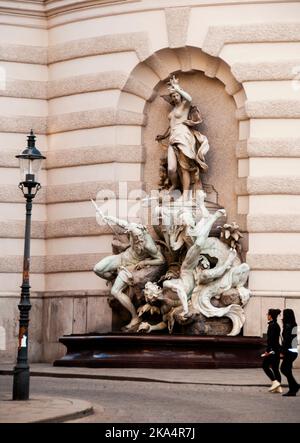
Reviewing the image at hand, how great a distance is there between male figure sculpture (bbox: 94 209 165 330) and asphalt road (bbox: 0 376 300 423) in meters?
4.67

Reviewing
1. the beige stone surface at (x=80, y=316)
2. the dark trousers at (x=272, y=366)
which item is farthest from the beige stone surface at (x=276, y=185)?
the dark trousers at (x=272, y=366)

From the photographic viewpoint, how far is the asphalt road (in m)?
21.1

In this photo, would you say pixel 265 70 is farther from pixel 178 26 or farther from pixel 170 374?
pixel 170 374

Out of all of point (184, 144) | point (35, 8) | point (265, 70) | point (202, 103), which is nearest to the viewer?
point (265, 70)

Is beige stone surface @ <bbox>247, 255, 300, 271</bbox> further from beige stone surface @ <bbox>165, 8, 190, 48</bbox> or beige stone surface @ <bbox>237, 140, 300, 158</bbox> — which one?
beige stone surface @ <bbox>165, 8, 190, 48</bbox>

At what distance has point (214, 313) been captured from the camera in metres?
32.5

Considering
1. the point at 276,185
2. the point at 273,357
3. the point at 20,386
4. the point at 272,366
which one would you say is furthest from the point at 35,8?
the point at 20,386

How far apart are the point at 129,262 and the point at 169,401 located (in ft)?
33.6

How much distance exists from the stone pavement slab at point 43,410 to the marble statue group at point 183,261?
372 inches

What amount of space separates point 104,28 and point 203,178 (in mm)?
4778

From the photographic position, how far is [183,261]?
3291 cm

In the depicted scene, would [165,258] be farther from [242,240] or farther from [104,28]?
[104,28]
